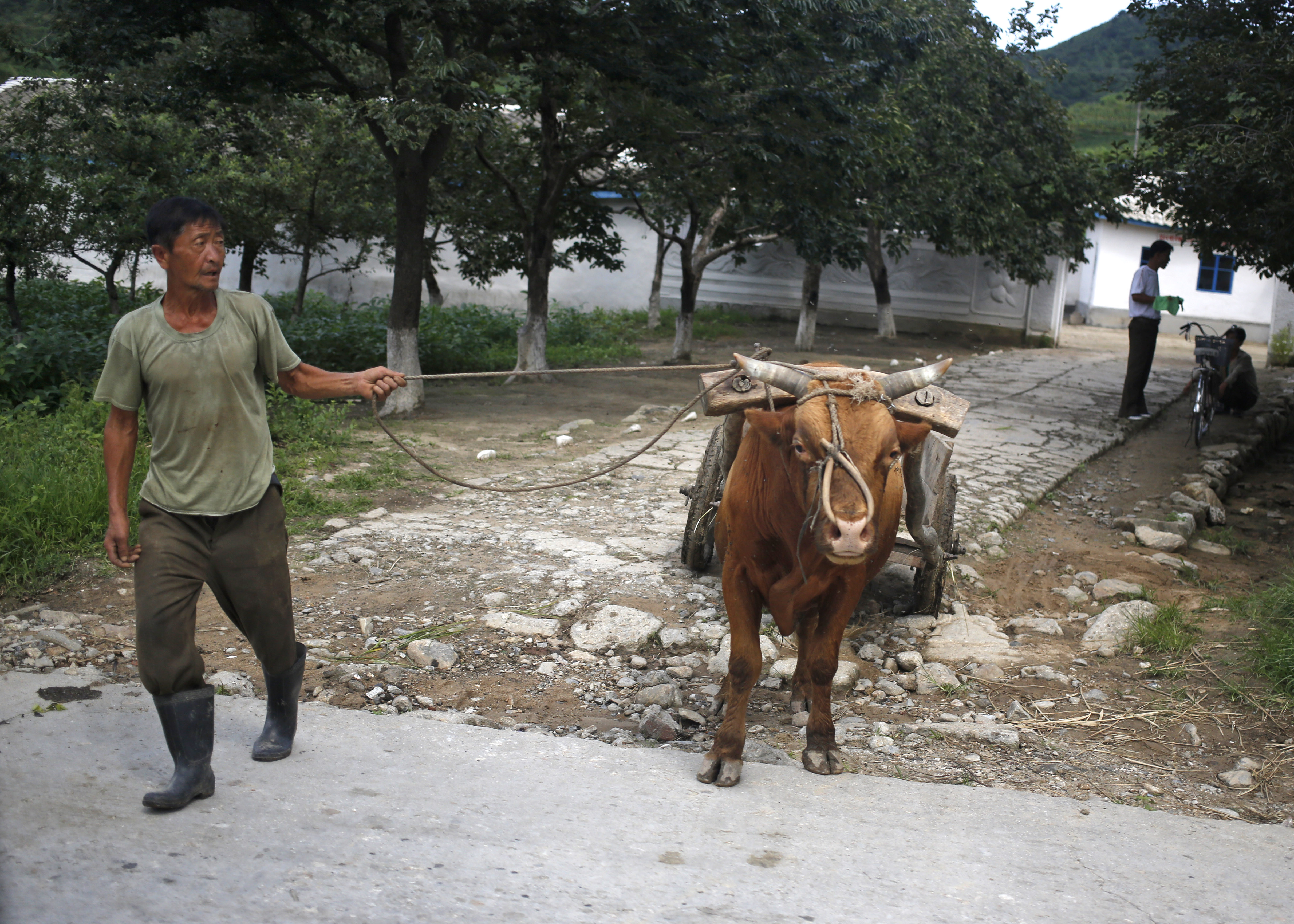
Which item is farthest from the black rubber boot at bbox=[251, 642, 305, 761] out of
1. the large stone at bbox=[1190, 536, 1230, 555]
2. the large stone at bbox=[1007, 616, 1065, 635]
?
the large stone at bbox=[1190, 536, 1230, 555]

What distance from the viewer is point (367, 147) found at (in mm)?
14625

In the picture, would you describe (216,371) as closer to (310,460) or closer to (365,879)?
(365,879)

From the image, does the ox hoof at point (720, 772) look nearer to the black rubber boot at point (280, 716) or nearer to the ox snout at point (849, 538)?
the ox snout at point (849, 538)

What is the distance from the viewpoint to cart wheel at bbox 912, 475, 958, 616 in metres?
5.32

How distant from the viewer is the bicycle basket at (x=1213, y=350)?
11.5m

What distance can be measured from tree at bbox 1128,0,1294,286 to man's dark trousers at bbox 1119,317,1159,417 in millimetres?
1094

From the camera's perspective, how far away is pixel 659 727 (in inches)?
163

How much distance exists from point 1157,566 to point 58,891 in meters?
6.34

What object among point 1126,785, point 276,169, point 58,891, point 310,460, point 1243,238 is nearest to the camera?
point 58,891

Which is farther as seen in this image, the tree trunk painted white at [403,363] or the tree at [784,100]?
the tree trunk painted white at [403,363]

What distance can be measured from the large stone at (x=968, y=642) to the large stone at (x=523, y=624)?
1854mm

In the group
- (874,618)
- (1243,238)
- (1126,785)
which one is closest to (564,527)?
(874,618)

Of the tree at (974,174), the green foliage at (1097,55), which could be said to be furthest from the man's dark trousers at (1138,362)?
the green foliage at (1097,55)

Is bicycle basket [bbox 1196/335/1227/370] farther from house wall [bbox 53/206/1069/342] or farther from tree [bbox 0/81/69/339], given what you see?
tree [bbox 0/81/69/339]
